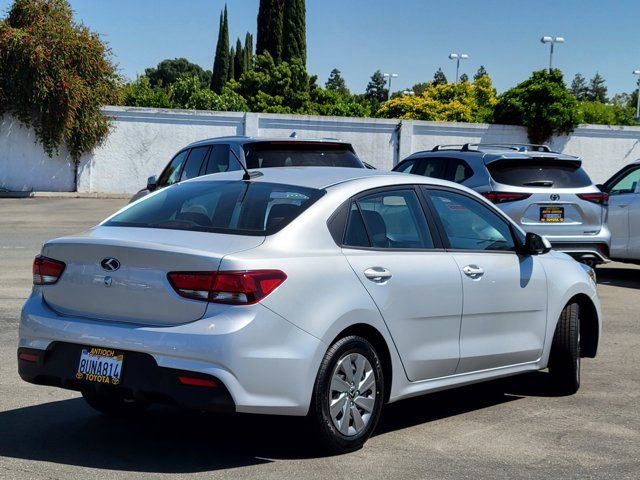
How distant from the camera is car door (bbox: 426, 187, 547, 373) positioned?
7.00 metres

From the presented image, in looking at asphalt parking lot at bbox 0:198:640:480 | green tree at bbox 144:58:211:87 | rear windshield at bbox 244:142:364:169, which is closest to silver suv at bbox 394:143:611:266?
rear windshield at bbox 244:142:364:169

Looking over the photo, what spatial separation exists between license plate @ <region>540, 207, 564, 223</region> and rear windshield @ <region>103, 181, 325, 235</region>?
7.38 metres

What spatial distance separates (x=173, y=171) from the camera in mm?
14086

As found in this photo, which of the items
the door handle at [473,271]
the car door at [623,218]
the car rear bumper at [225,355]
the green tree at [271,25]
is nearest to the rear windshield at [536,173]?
the car door at [623,218]

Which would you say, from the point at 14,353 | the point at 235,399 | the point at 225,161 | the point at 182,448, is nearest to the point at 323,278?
the point at 235,399

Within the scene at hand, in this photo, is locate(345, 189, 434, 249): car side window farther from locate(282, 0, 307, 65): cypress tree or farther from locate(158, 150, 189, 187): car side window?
locate(282, 0, 307, 65): cypress tree

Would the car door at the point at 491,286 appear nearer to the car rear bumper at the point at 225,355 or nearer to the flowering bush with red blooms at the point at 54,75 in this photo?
the car rear bumper at the point at 225,355

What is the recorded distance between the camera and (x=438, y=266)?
22.2ft

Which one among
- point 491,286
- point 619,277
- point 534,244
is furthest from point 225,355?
point 619,277

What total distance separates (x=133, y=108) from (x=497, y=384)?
25.1m

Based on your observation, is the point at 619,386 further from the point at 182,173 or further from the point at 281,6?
the point at 281,6

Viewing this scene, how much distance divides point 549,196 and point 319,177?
725 cm

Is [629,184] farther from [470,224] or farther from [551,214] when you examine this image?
[470,224]

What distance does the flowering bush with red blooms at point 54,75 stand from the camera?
30.1 meters
